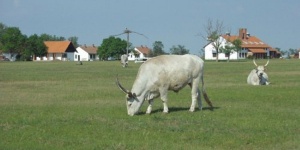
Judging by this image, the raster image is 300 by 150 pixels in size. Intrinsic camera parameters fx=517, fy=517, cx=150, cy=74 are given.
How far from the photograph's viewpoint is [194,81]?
18.1 m

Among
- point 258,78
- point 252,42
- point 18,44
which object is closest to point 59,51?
point 18,44

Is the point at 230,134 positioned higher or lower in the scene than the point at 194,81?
lower

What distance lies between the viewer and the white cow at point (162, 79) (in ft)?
57.0

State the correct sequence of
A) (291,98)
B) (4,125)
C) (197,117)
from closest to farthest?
1. (4,125)
2. (197,117)
3. (291,98)

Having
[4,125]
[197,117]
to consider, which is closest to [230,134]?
[197,117]

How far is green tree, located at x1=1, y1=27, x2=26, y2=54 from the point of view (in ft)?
504

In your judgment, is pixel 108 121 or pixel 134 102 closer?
pixel 108 121

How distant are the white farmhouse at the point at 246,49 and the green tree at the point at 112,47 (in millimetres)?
28271

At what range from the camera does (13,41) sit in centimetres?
15412

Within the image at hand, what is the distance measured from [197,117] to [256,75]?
18.6 meters

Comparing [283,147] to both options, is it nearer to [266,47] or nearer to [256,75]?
[256,75]

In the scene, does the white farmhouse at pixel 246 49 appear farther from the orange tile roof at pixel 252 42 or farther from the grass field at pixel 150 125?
the grass field at pixel 150 125

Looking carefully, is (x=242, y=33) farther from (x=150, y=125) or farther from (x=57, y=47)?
(x=150, y=125)

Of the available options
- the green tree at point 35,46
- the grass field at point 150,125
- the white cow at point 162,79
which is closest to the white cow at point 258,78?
the grass field at point 150,125
